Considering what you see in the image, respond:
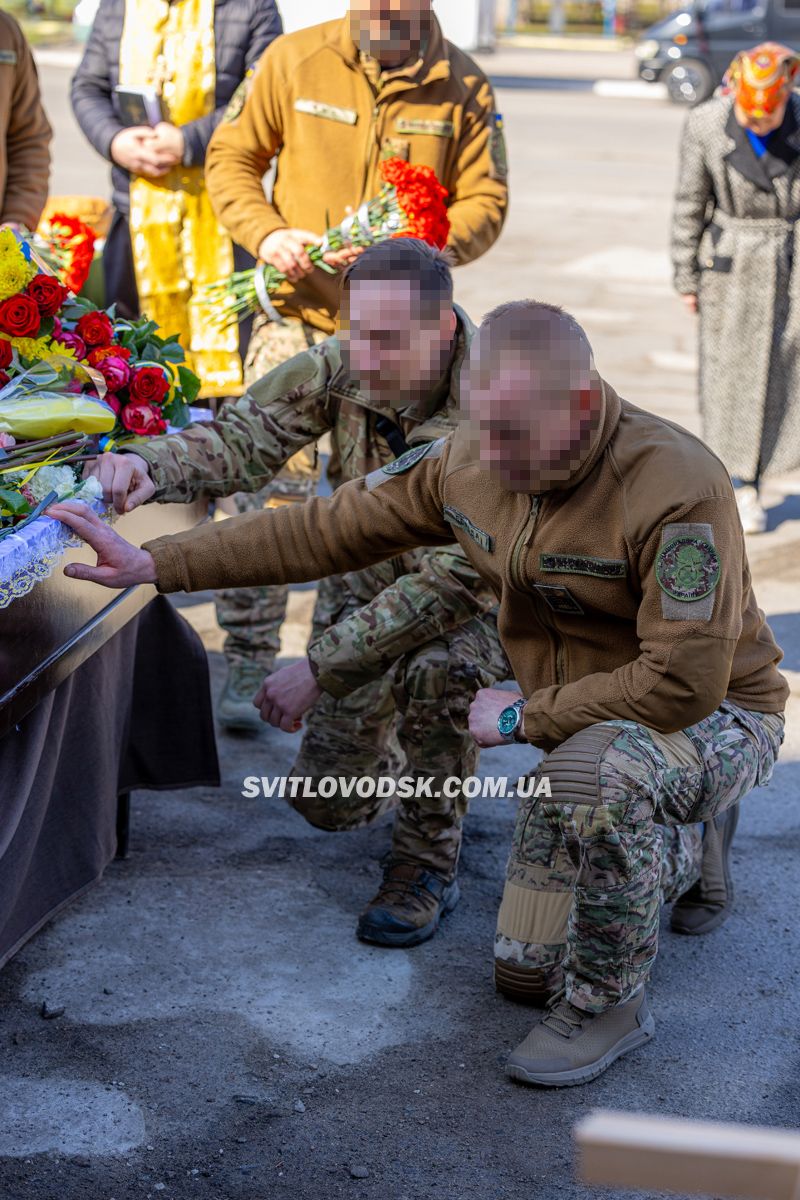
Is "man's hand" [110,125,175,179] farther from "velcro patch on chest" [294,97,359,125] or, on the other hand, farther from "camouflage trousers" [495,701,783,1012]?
"camouflage trousers" [495,701,783,1012]

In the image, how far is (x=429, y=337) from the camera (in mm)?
Answer: 3023

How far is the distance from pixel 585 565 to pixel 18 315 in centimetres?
133

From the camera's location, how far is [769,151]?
5.72 metres

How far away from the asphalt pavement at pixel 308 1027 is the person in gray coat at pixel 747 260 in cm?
215

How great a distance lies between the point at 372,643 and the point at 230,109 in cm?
205

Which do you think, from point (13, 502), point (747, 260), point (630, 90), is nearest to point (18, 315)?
point (13, 502)

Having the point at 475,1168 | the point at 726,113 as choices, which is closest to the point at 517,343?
the point at 475,1168

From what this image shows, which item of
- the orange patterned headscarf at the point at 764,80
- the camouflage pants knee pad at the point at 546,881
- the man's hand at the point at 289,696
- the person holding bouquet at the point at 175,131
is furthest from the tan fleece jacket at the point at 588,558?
the orange patterned headscarf at the point at 764,80

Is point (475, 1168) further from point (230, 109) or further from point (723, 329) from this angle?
point (723, 329)

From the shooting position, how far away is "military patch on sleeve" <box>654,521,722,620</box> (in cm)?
250

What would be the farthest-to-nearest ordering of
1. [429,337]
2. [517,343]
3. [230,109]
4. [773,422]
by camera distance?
[773,422], [230,109], [429,337], [517,343]

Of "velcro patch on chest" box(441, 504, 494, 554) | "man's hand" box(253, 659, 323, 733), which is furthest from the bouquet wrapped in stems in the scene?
"man's hand" box(253, 659, 323, 733)

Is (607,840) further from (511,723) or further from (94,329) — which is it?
(94,329)

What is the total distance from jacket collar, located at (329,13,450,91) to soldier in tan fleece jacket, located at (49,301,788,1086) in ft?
5.34
